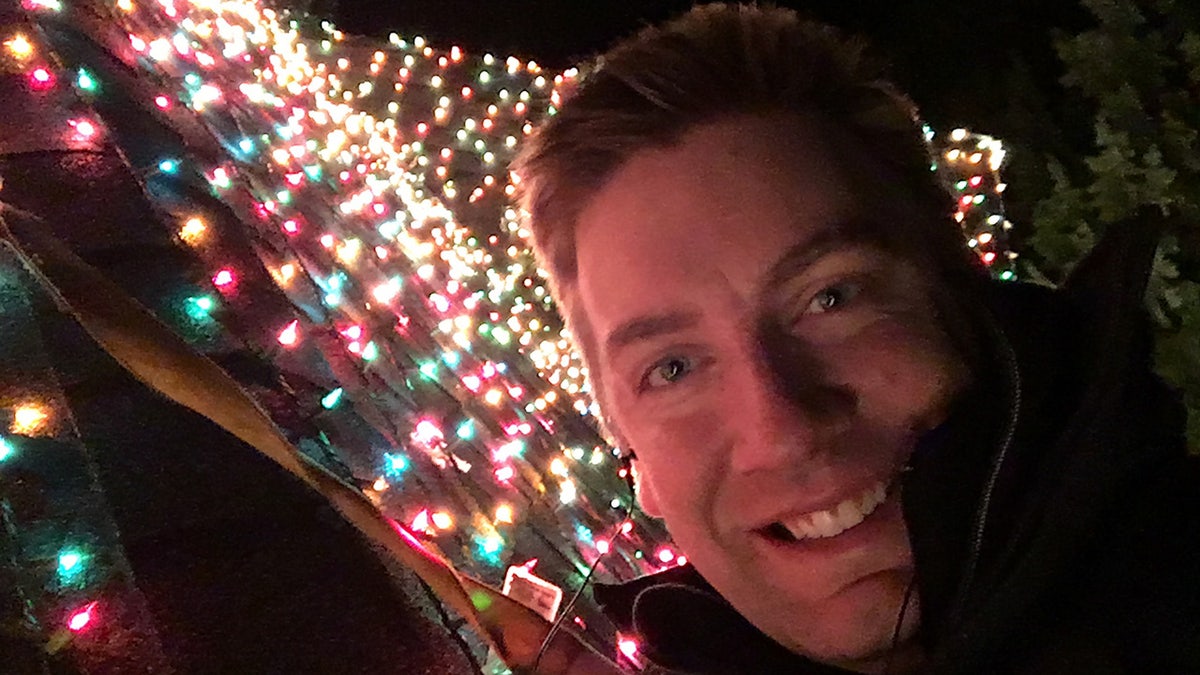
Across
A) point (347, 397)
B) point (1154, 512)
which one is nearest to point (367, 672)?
point (347, 397)

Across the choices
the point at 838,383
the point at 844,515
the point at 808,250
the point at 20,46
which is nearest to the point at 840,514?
the point at 844,515

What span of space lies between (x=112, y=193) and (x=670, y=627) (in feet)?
2.26

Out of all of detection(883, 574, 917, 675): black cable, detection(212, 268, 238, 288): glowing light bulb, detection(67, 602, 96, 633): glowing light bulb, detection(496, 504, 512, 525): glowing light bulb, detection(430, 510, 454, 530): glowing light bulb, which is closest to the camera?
detection(67, 602, 96, 633): glowing light bulb

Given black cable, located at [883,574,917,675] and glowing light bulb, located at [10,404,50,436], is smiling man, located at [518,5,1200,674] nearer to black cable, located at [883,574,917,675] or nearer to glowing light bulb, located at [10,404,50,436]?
black cable, located at [883,574,917,675]

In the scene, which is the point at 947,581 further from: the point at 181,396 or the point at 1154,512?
the point at 181,396

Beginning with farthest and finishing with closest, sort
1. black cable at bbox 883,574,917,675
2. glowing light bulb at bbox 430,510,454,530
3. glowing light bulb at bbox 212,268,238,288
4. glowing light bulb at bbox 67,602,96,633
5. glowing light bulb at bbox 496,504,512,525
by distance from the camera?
glowing light bulb at bbox 496,504,512,525 → glowing light bulb at bbox 430,510,454,530 → glowing light bulb at bbox 212,268,238,288 → black cable at bbox 883,574,917,675 → glowing light bulb at bbox 67,602,96,633

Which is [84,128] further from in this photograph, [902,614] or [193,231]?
[902,614]

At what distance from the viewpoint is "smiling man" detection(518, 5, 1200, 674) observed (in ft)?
2.52

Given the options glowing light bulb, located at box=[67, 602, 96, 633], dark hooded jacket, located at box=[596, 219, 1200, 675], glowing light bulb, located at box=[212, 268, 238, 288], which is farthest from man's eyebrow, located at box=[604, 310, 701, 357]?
glowing light bulb, located at box=[67, 602, 96, 633]

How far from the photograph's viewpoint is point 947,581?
2.67ft

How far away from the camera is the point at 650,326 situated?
0.91 m

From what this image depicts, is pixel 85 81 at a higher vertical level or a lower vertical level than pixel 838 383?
higher

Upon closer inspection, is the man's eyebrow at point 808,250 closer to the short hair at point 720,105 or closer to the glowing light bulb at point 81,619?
the short hair at point 720,105

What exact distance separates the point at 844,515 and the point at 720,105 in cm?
38
